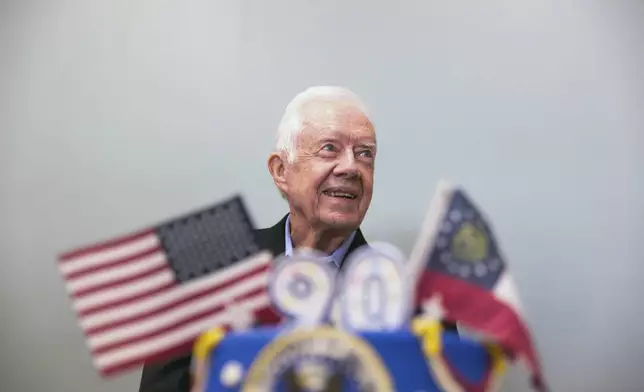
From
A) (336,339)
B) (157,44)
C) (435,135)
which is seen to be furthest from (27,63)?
(336,339)

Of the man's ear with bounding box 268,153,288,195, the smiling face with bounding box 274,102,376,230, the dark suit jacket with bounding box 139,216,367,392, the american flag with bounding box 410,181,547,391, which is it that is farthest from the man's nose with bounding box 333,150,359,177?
the dark suit jacket with bounding box 139,216,367,392

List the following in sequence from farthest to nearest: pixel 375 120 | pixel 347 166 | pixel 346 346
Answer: pixel 375 120 < pixel 347 166 < pixel 346 346

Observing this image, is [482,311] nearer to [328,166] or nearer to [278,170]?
[328,166]

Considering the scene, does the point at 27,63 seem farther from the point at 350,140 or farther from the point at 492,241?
the point at 492,241

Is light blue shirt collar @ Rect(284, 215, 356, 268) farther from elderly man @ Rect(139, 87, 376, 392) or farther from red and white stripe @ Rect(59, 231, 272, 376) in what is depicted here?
red and white stripe @ Rect(59, 231, 272, 376)

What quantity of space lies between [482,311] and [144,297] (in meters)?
0.42

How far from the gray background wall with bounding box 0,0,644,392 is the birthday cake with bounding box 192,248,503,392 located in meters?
0.56

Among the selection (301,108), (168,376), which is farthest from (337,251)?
(168,376)

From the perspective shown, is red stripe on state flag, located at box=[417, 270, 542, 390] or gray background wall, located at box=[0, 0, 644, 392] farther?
gray background wall, located at box=[0, 0, 644, 392]

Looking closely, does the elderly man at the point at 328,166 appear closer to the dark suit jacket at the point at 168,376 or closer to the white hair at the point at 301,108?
the white hair at the point at 301,108

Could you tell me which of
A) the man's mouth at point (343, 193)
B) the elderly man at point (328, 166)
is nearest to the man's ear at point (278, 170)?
the elderly man at point (328, 166)

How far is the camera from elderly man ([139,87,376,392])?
3.54 ft

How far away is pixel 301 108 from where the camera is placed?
1142mm

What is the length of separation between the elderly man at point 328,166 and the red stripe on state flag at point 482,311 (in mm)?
287
